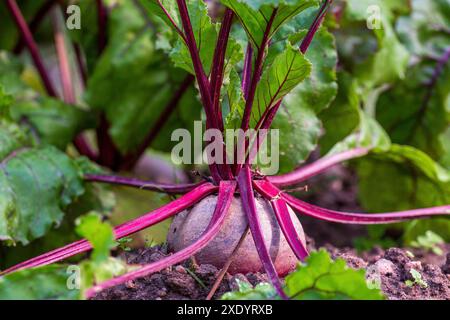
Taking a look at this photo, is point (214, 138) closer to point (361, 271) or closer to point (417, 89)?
point (361, 271)

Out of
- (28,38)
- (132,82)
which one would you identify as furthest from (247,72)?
(28,38)

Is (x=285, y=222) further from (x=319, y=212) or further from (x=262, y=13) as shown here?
(x=262, y=13)

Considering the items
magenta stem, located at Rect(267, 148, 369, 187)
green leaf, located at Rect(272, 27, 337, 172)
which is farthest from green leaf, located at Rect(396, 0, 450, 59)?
green leaf, located at Rect(272, 27, 337, 172)

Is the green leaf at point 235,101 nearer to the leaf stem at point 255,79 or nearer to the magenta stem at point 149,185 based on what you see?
the leaf stem at point 255,79

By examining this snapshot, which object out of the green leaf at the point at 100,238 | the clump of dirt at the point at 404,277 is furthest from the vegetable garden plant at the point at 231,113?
the clump of dirt at the point at 404,277

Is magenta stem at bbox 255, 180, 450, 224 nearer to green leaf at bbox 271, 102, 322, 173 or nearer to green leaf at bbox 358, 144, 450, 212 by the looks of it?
green leaf at bbox 271, 102, 322, 173
